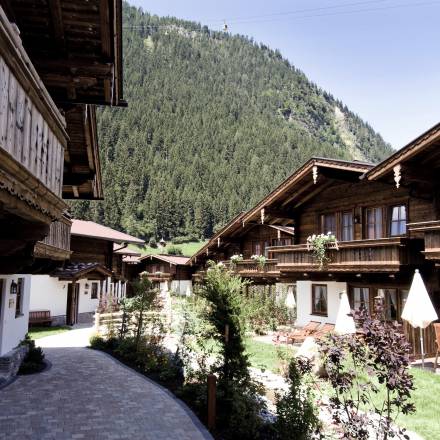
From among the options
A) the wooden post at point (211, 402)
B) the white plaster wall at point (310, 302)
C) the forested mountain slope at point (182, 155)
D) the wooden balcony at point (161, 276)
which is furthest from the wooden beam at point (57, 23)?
the forested mountain slope at point (182, 155)

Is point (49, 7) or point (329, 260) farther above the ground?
point (49, 7)

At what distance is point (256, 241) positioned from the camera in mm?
30141

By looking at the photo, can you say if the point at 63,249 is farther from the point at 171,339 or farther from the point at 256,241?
the point at 256,241

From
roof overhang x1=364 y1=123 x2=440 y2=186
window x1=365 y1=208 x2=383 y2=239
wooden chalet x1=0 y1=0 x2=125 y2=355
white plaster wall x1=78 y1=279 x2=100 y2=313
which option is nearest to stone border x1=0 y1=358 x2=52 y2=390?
wooden chalet x1=0 y1=0 x2=125 y2=355

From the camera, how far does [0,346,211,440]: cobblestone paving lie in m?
7.82

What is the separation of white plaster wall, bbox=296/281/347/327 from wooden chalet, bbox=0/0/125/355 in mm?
12791

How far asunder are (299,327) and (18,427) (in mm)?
15924

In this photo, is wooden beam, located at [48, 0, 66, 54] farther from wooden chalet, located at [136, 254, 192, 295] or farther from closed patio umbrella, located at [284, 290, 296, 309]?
wooden chalet, located at [136, 254, 192, 295]

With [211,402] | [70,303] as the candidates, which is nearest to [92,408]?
[211,402]

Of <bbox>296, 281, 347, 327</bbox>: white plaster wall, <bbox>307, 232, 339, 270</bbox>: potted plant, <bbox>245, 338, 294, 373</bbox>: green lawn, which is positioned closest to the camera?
<bbox>245, 338, 294, 373</bbox>: green lawn

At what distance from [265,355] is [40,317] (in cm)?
1582

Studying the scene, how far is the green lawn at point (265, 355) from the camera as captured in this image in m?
13.6

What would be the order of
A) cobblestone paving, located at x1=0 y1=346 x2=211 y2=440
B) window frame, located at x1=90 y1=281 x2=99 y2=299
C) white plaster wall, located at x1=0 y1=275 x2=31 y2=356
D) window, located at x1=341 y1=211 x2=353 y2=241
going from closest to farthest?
cobblestone paving, located at x1=0 y1=346 x2=211 y2=440, white plaster wall, located at x1=0 y1=275 x2=31 y2=356, window, located at x1=341 y1=211 x2=353 y2=241, window frame, located at x1=90 y1=281 x2=99 y2=299

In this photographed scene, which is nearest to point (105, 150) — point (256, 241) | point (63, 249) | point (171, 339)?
point (256, 241)
